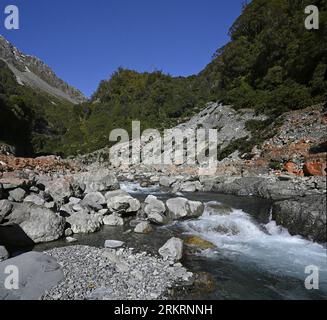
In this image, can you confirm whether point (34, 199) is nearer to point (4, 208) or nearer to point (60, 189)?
point (4, 208)

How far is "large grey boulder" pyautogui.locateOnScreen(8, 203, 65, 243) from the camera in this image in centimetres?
1136

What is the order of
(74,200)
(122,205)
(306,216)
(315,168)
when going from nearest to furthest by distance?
(315,168) < (306,216) < (122,205) < (74,200)

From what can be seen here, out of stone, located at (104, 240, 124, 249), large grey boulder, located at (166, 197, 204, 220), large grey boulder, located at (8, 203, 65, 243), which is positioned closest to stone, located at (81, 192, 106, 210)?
large grey boulder, located at (8, 203, 65, 243)

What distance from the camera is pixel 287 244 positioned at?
35.3ft

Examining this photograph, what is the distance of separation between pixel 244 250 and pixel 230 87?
40807 millimetres

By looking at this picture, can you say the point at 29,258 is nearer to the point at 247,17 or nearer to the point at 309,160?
the point at 309,160

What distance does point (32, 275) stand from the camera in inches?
315

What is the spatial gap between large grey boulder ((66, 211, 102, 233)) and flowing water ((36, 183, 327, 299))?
411 mm

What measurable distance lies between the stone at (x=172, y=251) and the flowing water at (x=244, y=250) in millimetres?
307

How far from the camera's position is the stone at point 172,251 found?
9.82 m

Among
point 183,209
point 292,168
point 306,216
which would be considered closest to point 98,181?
point 183,209

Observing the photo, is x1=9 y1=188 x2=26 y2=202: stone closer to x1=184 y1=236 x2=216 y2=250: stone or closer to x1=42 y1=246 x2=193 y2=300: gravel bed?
x1=42 y1=246 x2=193 y2=300: gravel bed
